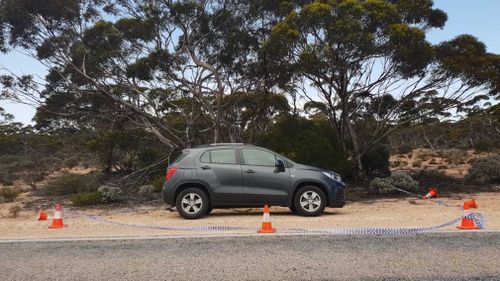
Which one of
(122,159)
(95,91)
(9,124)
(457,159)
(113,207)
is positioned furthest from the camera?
(9,124)

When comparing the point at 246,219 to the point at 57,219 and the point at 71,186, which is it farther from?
the point at 71,186

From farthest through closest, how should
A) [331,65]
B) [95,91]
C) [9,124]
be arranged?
[9,124]
[95,91]
[331,65]

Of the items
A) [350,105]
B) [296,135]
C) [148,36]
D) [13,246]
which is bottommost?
[13,246]

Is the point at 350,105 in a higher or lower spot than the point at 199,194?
higher

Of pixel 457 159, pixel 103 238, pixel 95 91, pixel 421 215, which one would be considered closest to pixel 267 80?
pixel 95 91

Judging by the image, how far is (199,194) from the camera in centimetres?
1091

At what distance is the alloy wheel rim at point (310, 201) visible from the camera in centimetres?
1100

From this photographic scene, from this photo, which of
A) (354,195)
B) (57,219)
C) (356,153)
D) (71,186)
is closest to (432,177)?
(356,153)

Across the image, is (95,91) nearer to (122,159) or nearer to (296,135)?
(122,159)

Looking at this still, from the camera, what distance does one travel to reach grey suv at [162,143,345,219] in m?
10.9

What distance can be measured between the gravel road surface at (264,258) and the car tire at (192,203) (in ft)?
9.68

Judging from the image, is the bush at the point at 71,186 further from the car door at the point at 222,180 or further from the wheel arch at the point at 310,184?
the wheel arch at the point at 310,184

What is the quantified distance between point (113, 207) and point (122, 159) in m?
13.2

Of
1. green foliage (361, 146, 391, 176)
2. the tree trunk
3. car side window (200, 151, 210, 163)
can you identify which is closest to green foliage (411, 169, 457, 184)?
green foliage (361, 146, 391, 176)
